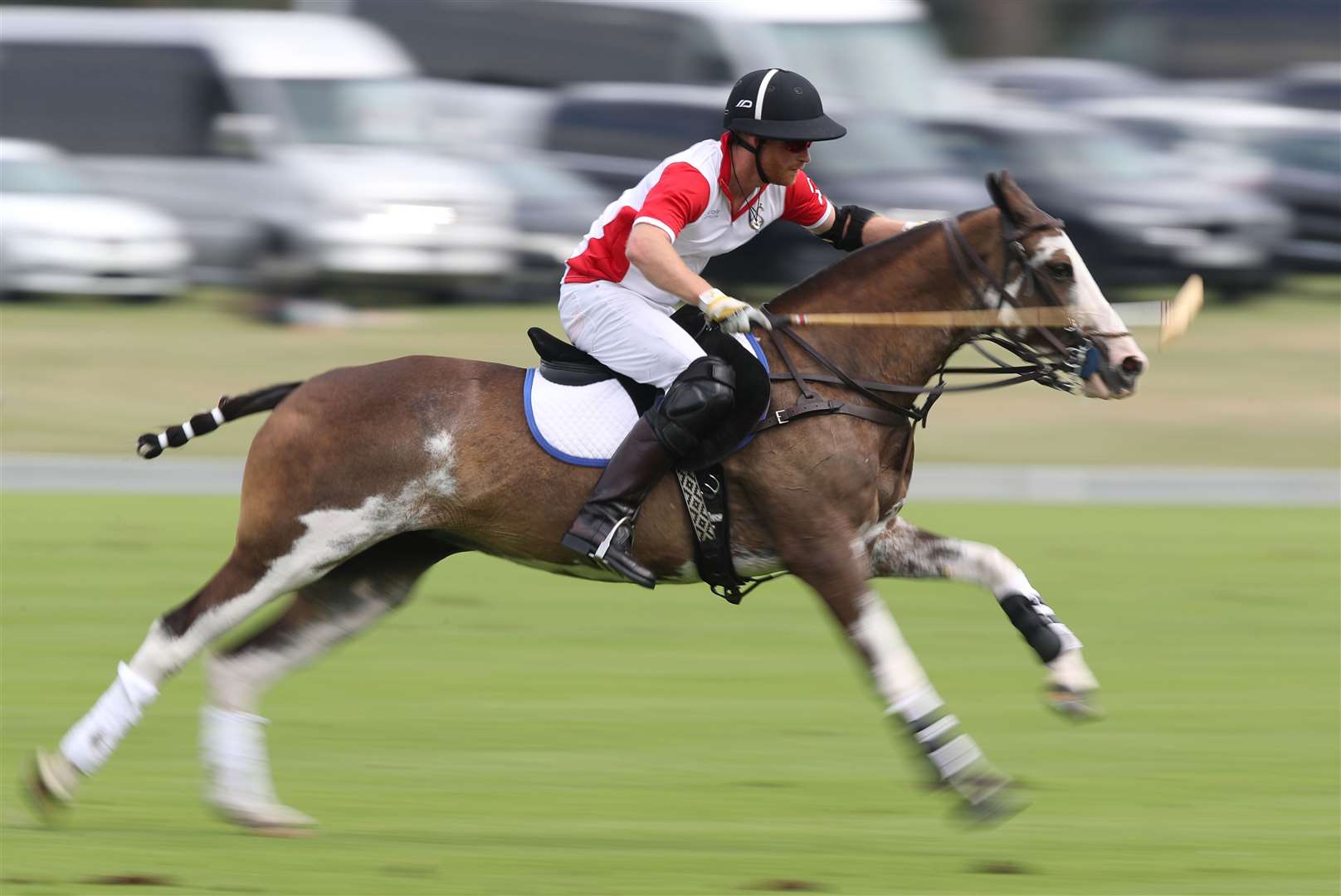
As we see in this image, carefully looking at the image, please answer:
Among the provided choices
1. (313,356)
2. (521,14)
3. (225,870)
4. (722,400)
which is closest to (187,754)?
(225,870)

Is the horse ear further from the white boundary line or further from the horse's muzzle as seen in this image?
the white boundary line

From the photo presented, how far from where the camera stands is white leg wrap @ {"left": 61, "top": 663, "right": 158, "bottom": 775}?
7.03 metres

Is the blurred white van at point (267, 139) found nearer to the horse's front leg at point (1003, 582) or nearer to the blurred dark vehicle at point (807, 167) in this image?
the blurred dark vehicle at point (807, 167)

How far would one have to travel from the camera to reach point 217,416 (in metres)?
7.37

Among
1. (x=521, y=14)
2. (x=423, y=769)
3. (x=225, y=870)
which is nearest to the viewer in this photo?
(x=225, y=870)

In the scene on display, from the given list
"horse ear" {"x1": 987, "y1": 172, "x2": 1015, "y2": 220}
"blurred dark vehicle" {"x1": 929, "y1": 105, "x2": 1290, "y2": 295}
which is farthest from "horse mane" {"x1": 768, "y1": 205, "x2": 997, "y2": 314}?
"blurred dark vehicle" {"x1": 929, "y1": 105, "x2": 1290, "y2": 295}

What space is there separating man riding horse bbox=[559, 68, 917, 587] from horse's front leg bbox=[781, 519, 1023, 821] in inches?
19.5

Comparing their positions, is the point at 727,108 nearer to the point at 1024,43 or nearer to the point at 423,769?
the point at 423,769

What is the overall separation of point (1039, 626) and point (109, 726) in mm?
2837

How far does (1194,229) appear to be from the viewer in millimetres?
23297

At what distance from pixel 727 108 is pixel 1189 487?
827cm

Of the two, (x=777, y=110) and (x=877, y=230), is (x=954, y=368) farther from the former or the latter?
(x=777, y=110)

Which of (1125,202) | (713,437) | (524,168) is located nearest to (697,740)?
(713,437)

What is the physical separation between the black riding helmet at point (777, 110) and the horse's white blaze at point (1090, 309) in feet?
2.39
